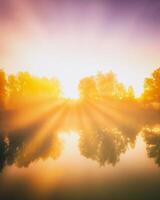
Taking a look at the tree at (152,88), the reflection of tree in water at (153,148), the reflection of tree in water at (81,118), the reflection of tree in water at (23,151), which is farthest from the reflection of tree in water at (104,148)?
the tree at (152,88)

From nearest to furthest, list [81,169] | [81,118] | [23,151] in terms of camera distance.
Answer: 1. [81,169]
2. [23,151]
3. [81,118]

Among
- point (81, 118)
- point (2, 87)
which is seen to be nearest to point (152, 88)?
point (81, 118)

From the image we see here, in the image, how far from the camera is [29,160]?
54.6 feet

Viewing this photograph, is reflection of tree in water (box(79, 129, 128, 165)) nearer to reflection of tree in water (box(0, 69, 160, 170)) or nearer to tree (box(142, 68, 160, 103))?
reflection of tree in water (box(0, 69, 160, 170))

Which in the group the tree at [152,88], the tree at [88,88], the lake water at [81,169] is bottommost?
the lake water at [81,169]

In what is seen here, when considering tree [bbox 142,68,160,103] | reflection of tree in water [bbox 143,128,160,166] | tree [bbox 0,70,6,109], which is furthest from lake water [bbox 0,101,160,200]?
tree [bbox 0,70,6,109]

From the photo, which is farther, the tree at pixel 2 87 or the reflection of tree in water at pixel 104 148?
the tree at pixel 2 87

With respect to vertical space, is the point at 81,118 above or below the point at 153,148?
above

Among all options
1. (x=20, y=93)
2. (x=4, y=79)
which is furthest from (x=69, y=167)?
(x=20, y=93)

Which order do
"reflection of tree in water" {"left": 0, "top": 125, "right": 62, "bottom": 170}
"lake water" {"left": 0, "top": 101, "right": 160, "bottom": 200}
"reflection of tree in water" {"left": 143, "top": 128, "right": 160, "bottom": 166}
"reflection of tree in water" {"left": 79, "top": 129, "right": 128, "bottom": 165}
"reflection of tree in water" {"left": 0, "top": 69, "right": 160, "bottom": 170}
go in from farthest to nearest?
"reflection of tree in water" {"left": 0, "top": 69, "right": 160, "bottom": 170} → "reflection of tree in water" {"left": 0, "top": 125, "right": 62, "bottom": 170} → "reflection of tree in water" {"left": 79, "top": 129, "right": 128, "bottom": 165} → "reflection of tree in water" {"left": 143, "top": 128, "right": 160, "bottom": 166} → "lake water" {"left": 0, "top": 101, "right": 160, "bottom": 200}

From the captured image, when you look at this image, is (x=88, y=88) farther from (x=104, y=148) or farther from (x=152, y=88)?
(x=104, y=148)

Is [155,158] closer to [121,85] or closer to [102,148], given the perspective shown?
[102,148]

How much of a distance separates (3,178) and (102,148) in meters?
10.1

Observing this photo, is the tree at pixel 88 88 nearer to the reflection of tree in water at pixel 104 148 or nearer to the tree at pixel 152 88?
the tree at pixel 152 88
